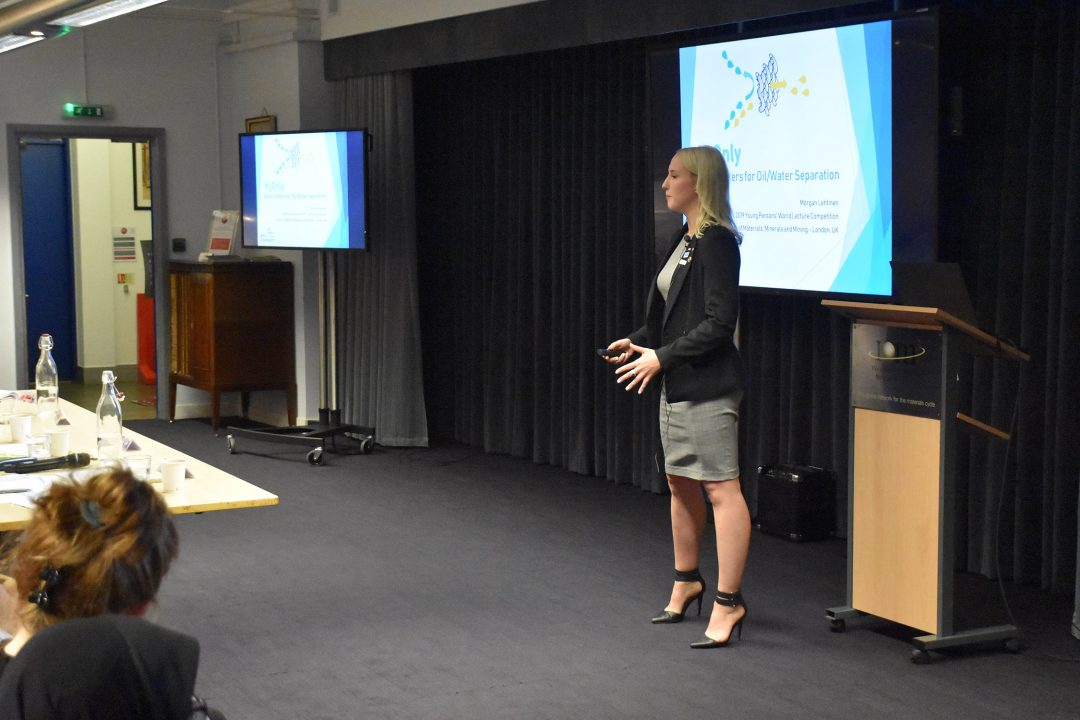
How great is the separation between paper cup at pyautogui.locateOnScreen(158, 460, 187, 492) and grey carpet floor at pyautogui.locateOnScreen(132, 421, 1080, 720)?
2.32ft

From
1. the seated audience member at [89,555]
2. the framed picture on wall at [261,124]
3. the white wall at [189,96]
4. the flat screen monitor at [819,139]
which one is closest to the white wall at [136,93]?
the white wall at [189,96]

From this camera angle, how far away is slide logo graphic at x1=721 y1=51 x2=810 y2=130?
5.04m

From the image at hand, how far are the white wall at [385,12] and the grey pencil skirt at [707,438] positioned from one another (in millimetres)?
3180

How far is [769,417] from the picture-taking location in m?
5.79

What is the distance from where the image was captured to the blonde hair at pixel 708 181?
3.92 metres

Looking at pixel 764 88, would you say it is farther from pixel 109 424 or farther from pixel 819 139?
pixel 109 424

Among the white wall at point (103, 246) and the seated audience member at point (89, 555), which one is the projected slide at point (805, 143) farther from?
the white wall at point (103, 246)

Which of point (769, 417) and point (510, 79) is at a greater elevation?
point (510, 79)

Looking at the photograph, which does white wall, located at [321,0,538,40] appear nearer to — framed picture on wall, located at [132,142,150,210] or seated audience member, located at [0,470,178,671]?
framed picture on wall, located at [132,142,150,210]

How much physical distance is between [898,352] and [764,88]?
1630 mm

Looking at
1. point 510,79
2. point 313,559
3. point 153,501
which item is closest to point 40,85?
point 510,79

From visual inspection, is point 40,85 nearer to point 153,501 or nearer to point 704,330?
point 704,330

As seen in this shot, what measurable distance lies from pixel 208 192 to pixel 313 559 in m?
4.57

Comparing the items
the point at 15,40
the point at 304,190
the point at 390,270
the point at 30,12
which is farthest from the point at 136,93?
the point at 30,12
